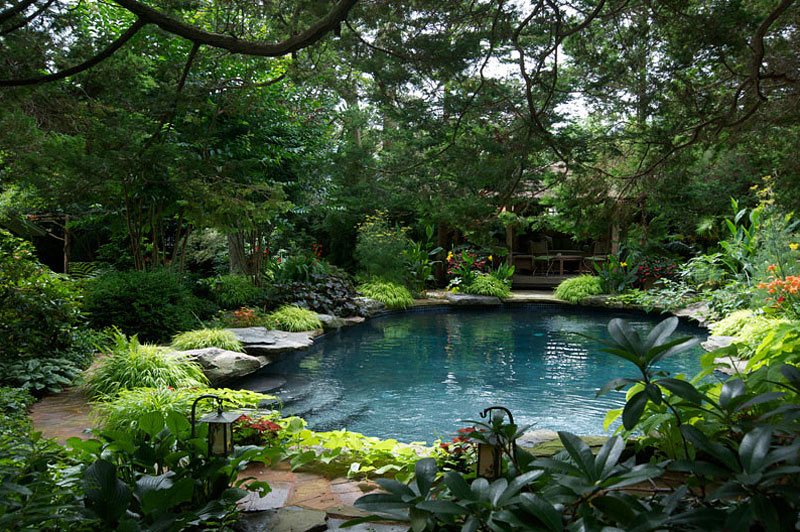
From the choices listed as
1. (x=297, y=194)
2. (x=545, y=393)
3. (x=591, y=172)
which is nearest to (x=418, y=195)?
(x=591, y=172)

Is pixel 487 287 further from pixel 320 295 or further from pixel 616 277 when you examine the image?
pixel 320 295

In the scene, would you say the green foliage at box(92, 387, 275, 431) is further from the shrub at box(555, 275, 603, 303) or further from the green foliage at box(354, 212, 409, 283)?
the shrub at box(555, 275, 603, 303)

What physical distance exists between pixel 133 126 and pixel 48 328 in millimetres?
2251

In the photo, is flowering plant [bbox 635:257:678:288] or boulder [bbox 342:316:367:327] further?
flowering plant [bbox 635:257:678:288]

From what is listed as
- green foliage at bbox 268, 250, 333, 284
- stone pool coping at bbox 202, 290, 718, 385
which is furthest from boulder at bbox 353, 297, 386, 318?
green foliage at bbox 268, 250, 333, 284

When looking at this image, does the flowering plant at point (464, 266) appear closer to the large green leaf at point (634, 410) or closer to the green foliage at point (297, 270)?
the green foliage at point (297, 270)

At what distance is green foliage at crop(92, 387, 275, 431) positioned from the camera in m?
3.77

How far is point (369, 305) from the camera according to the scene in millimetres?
11758

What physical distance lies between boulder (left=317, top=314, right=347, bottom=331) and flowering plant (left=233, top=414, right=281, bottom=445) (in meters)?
6.00

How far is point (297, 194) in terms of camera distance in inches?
428

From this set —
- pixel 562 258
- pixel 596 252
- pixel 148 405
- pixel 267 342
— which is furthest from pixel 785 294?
pixel 596 252

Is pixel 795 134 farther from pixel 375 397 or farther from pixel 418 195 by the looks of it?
pixel 375 397

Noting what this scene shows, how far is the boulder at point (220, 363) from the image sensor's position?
6.00 m

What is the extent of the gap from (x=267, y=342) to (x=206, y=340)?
2.73 feet
